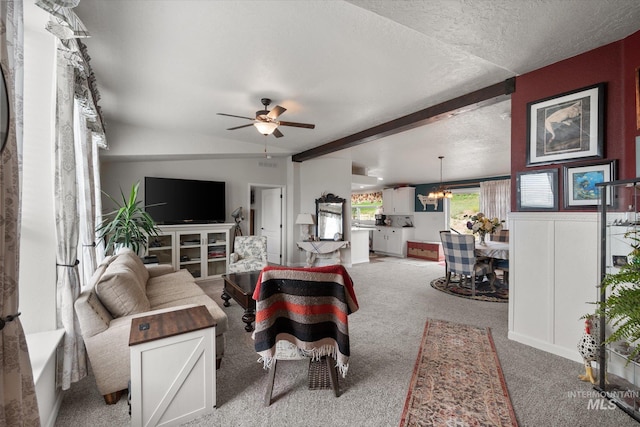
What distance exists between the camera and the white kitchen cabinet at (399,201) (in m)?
8.84

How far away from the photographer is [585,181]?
86.9 inches

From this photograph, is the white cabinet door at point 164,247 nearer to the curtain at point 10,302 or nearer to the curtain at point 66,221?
the curtain at point 66,221

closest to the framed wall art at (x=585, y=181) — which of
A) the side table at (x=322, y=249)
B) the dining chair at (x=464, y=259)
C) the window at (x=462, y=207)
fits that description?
the dining chair at (x=464, y=259)

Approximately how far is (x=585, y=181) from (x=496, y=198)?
18.6 feet

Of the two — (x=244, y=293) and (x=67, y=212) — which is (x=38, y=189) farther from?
(x=244, y=293)

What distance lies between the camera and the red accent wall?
1.97m

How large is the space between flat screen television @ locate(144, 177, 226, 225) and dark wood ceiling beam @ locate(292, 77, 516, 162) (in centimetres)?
251

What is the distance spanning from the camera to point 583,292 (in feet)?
7.30

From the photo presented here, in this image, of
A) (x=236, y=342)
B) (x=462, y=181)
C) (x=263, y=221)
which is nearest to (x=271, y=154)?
(x=263, y=221)

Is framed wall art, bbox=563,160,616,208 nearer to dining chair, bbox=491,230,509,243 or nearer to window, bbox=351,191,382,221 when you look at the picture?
dining chair, bbox=491,230,509,243

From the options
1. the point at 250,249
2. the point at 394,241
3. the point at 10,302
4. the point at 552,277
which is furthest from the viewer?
the point at 394,241

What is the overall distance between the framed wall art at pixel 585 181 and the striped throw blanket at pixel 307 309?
6.70ft

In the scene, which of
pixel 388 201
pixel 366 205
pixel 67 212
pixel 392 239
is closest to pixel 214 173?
pixel 67 212

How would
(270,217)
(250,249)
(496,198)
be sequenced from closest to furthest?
(250,249) → (270,217) → (496,198)
